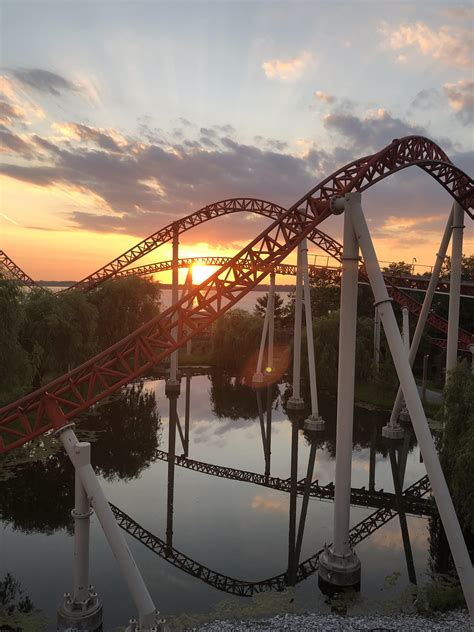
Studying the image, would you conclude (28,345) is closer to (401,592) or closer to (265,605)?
(265,605)

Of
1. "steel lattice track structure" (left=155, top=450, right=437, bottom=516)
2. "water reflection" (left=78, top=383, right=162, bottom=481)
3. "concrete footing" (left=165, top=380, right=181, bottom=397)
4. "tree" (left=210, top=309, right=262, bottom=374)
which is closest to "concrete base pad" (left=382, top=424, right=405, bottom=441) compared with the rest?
"steel lattice track structure" (left=155, top=450, right=437, bottom=516)

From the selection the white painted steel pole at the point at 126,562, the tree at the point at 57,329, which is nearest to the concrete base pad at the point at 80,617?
the white painted steel pole at the point at 126,562

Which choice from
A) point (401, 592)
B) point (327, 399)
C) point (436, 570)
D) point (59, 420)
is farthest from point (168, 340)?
point (327, 399)

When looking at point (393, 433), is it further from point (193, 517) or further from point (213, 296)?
point (213, 296)

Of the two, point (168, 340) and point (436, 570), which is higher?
point (168, 340)

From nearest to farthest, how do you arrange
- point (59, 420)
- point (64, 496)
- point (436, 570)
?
point (59, 420)
point (436, 570)
point (64, 496)

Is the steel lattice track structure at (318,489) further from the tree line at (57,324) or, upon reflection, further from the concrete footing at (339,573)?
the tree line at (57,324)
